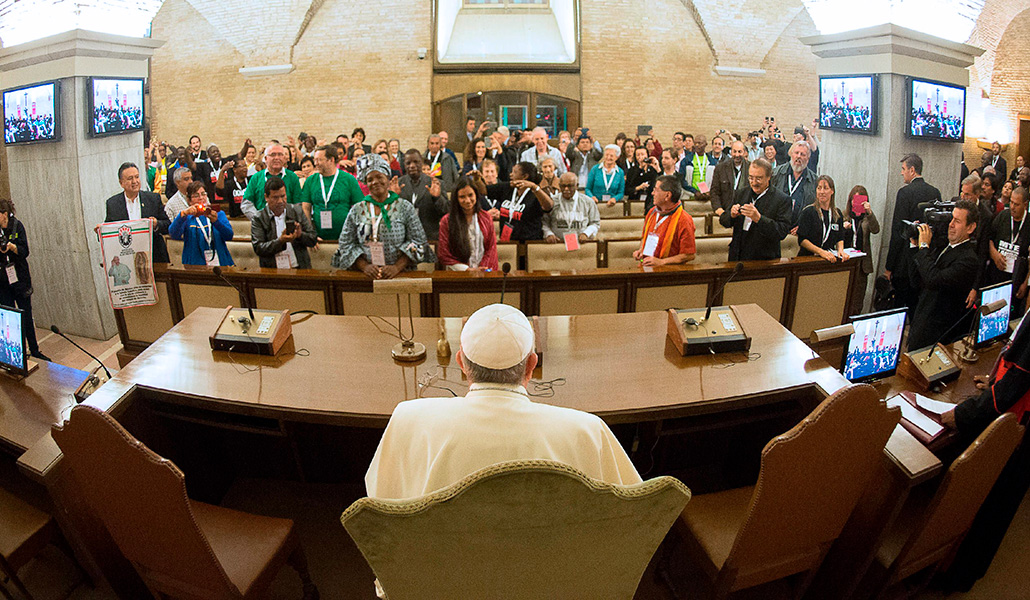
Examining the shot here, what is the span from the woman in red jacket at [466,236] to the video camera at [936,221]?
317 centimetres

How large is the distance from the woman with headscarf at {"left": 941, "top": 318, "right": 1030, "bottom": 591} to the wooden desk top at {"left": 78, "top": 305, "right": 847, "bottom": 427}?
48cm

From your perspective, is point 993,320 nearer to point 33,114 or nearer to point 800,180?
point 800,180

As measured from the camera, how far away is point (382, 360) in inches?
122

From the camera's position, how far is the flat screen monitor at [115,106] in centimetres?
603

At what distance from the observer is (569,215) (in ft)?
19.7

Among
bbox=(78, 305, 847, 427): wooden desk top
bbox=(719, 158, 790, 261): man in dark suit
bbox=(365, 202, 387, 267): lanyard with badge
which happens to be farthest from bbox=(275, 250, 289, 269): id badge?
bbox=(719, 158, 790, 261): man in dark suit

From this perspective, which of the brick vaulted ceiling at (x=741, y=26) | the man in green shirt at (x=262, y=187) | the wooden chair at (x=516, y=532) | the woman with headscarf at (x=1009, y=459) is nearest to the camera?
the wooden chair at (x=516, y=532)

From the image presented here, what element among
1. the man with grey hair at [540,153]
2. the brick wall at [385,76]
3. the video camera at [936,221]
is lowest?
the video camera at [936,221]

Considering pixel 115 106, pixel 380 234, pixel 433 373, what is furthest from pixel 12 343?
pixel 115 106

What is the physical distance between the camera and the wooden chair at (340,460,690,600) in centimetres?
147

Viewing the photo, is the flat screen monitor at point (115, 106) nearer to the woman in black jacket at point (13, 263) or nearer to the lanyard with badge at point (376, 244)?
the woman in black jacket at point (13, 263)

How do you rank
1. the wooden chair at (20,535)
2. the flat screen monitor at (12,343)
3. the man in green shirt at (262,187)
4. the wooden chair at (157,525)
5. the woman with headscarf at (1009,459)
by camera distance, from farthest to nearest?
1. the man in green shirt at (262,187)
2. the flat screen monitor at (12,343)
3. the wooden chair at (20,535)
4. the woman with headscarf at (1009,459)
5. the wooden chair at (157,525)

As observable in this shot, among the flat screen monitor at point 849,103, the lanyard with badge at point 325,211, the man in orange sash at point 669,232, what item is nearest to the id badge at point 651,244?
the man in orange sash at point 669,232

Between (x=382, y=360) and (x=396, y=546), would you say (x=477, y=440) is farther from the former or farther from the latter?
(x=382, y=360)
